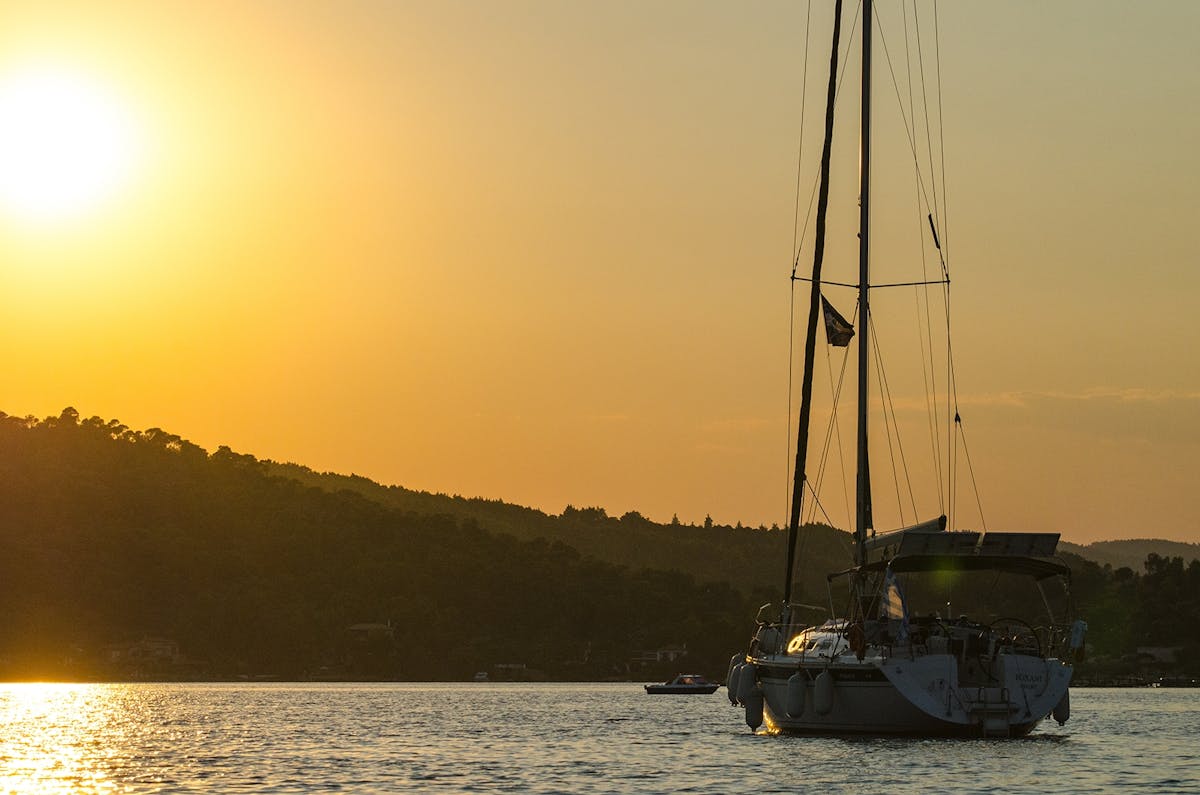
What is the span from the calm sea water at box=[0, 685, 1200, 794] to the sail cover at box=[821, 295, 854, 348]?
1364 centimetres

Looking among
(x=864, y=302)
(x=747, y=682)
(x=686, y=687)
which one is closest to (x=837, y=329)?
(x=864, y=302)

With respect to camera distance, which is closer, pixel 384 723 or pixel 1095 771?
pixel 1095 771

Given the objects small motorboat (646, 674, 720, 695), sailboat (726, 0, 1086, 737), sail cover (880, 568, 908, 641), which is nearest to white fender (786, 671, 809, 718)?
sailboat (726, 0, 1086, 737)

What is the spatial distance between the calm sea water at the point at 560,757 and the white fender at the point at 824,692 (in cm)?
148

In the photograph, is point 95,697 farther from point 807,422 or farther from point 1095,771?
point 1095,771

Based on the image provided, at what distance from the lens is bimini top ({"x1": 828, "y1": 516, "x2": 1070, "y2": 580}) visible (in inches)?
2410

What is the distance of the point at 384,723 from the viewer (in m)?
98.8

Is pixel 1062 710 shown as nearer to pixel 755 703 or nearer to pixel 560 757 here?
pixel 755 703

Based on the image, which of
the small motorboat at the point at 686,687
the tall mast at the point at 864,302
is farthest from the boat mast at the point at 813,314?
the small motorboat at the point at 686,687

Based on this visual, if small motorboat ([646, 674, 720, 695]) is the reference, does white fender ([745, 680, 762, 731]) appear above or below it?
below

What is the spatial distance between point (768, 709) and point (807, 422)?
11.1 m

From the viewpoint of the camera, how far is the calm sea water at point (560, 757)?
53656 millimetres

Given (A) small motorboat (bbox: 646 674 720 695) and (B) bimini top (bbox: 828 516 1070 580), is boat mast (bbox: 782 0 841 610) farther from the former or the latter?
(A) small motorboat (bbox: 646 674 720 695)

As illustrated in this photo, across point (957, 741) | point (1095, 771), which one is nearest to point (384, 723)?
point (957, 741)
